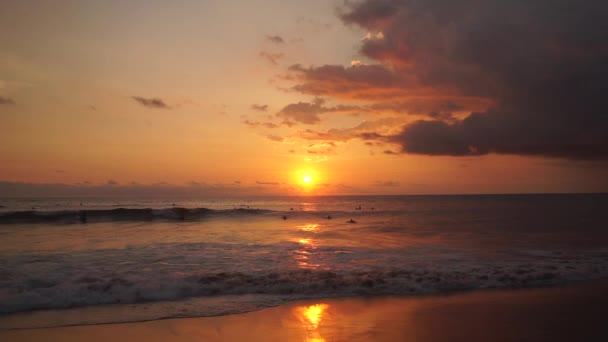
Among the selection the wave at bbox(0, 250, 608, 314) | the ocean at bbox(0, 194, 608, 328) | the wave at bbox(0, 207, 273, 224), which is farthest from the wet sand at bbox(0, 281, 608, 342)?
the wave at bbox(0, 207, 273, 224)

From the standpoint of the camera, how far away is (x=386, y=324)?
7770 mm

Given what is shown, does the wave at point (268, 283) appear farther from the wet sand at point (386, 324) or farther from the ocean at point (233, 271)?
the wet sand at point (386, 324)

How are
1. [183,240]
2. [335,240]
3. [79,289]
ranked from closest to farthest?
[79,289], [183,240], [335,240]

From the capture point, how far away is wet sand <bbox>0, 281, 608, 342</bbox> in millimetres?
6992

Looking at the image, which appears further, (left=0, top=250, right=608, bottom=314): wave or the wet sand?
(left=0, top=250, right=608, bottom=314): wave

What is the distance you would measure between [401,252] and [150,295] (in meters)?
11.1

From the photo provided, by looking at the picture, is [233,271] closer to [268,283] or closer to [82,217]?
[268,283]

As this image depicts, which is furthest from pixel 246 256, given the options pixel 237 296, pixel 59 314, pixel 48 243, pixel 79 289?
pixel 48 243

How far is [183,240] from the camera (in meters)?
20.8

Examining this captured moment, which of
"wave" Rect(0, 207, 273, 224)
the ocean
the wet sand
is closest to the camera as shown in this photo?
the wet sand

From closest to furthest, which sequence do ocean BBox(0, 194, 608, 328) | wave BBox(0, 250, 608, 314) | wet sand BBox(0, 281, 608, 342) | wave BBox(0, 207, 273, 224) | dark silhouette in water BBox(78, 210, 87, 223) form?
wet sand BBox(0, 281, 608, 342)
ocean BBox(0, 194, 608, 328)
wave BBox(0, 250, 608, 314)
wave BBox(0, 207, 273, 224)
dark silhouette in water BBox(78, 210, 87, 223)

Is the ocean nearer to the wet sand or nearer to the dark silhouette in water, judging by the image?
the wet sand

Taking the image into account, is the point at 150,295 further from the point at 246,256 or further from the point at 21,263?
the point at 21,263

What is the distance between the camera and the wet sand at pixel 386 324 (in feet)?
22.9
